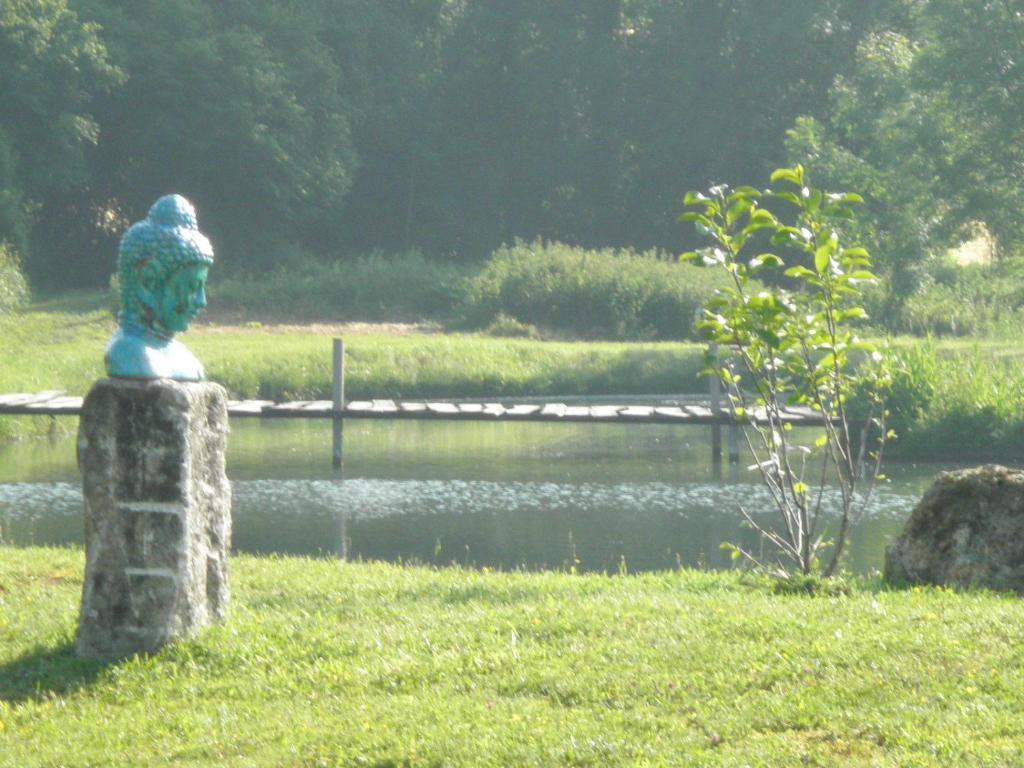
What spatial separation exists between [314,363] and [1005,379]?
11.9 m

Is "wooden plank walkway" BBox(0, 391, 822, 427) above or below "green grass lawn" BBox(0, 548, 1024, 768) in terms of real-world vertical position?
above

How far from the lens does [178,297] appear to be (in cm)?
821

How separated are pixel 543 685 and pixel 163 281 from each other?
9.90ft

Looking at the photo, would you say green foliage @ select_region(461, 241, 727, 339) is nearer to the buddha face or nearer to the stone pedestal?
the buddha face

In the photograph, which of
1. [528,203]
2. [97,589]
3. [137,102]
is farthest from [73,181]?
[97,589]

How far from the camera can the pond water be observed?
1455 cm

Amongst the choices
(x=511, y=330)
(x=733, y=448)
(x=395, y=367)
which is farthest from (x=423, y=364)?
(x=733, y=448)

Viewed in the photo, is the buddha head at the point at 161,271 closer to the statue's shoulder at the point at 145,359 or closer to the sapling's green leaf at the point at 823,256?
the statue's shoulder at the point at 145,359

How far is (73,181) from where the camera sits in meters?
44.2

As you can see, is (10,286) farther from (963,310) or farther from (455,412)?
(963,310)

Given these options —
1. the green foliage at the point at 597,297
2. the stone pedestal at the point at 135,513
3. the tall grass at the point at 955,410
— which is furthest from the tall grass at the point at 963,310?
the stone pedestal at the point at 135,513

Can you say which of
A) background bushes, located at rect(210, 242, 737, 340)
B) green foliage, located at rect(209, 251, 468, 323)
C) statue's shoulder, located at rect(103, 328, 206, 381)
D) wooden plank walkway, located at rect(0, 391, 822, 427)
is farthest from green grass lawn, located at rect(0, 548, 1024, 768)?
green foliage, located at rect(209, 251, 468, 323)

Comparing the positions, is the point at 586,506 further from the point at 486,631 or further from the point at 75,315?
the point at 75,315

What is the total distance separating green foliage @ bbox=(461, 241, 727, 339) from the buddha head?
26.3 m
